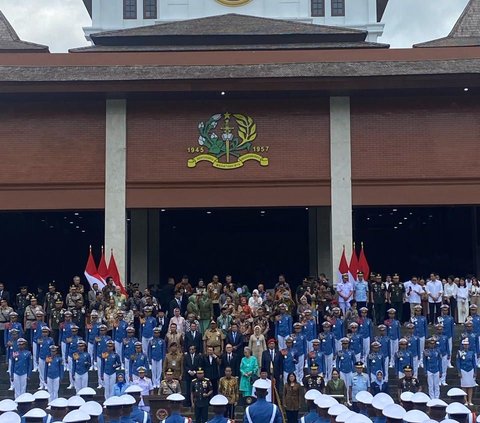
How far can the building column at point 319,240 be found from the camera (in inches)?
1241

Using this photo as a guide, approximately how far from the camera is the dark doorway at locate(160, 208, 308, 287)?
34.5 metres

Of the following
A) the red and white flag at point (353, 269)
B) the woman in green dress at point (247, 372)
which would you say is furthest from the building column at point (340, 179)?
the woman in green dress at point (247, 372)

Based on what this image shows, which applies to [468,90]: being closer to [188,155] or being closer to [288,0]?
[188,155]

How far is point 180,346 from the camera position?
20.0m

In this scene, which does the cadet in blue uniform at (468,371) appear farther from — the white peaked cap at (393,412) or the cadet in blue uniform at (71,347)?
the white peaked cap at (393,412)

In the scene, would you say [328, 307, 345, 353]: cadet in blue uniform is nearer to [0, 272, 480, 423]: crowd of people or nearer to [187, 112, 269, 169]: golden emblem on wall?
[0, 272, 480, 423]: crowd of people

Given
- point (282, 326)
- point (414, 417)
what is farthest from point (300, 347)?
point (414, 417)

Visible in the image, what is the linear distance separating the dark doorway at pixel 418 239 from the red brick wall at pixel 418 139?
623cm

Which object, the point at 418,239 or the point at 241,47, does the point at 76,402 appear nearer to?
the point at 241,47

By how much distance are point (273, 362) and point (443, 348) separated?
14.0 ft

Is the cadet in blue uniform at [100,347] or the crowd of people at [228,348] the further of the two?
the cadet in blue uniform at [100,347]

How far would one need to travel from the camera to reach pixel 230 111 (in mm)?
27672

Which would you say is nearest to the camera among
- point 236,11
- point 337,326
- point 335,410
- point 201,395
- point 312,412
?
point 335,410

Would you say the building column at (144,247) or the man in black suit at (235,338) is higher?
the building column at (144,247)
